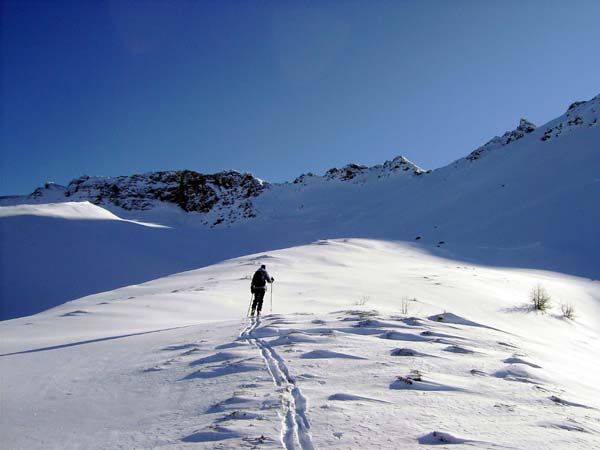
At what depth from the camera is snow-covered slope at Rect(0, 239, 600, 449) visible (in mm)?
2695

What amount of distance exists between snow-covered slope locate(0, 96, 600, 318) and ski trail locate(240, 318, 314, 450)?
57.4ft

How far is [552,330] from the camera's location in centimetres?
780

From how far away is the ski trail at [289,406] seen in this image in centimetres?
254

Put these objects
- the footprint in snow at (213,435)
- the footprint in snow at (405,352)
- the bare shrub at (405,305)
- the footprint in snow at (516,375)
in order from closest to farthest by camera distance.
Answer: the footprint in snow at (213,435)
the footprint in snow at (516,375)
the footprint in snow at (405,352)
the bare shrub at (405,305)

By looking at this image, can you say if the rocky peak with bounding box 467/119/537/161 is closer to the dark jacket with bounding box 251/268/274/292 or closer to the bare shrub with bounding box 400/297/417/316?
the bare shrub with bounding box 400/297/417/316

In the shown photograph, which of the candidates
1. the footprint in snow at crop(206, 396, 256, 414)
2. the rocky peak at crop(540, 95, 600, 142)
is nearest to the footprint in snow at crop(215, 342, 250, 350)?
the footprint in snow at crop(206, 396, 256, 414)

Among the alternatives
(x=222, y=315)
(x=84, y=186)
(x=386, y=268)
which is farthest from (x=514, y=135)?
(x=84, y=186)

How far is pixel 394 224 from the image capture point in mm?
31891

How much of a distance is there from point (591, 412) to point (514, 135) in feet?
173

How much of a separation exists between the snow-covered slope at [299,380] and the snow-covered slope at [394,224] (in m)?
13.7

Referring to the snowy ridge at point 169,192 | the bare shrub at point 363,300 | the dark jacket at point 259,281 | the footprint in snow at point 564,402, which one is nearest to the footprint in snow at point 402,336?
the footprint in snow at point 564,402

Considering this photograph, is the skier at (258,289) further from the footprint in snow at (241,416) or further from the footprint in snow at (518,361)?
the footprint in snow at (241,416)

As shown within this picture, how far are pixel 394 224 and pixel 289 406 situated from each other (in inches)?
1179

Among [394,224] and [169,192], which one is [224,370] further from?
[169,192]
